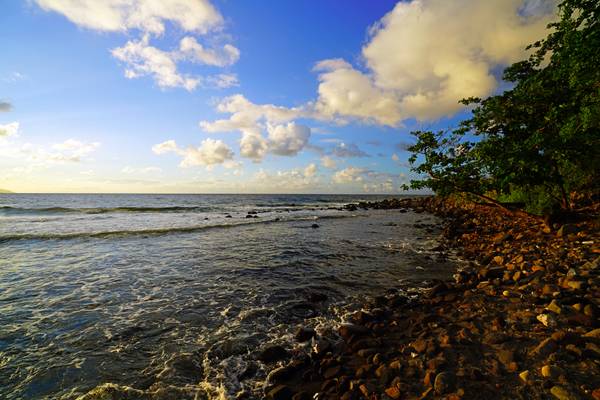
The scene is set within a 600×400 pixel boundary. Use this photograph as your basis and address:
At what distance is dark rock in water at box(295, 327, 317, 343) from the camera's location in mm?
6268

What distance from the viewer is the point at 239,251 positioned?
644 inches

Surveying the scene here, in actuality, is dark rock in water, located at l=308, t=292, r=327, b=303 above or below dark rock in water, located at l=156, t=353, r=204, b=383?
above

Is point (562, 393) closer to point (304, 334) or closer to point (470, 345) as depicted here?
point (470, 345)

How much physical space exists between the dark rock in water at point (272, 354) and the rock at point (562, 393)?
4253mm

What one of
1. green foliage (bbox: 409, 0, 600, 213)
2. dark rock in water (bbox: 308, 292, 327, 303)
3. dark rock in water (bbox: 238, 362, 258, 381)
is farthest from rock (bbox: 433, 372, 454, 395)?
green foliage (bbox: 409, 0, 600, 213)

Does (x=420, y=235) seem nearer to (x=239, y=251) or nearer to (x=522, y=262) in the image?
(x=522, y=262)

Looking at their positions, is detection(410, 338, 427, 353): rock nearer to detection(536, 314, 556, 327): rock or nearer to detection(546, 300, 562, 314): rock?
detection(536, 314, 556, 327): rock

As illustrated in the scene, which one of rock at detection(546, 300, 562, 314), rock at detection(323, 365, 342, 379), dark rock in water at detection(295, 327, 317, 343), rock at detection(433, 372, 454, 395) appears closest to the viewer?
rock at detection(433, 372, 454, 395)

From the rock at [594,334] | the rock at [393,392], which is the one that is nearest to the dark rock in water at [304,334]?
the rock at [393,392]

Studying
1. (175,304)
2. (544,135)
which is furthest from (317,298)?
(544,135)

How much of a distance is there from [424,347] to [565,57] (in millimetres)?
12423

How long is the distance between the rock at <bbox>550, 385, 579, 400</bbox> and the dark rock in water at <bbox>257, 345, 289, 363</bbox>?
4253 mm

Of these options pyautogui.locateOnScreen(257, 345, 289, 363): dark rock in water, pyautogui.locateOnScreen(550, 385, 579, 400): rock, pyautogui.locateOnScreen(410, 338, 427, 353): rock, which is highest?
pyautogui.locateOnScreen(550, 385, 579, 400): rock

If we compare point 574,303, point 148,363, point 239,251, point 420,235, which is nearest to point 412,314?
point 574,303
